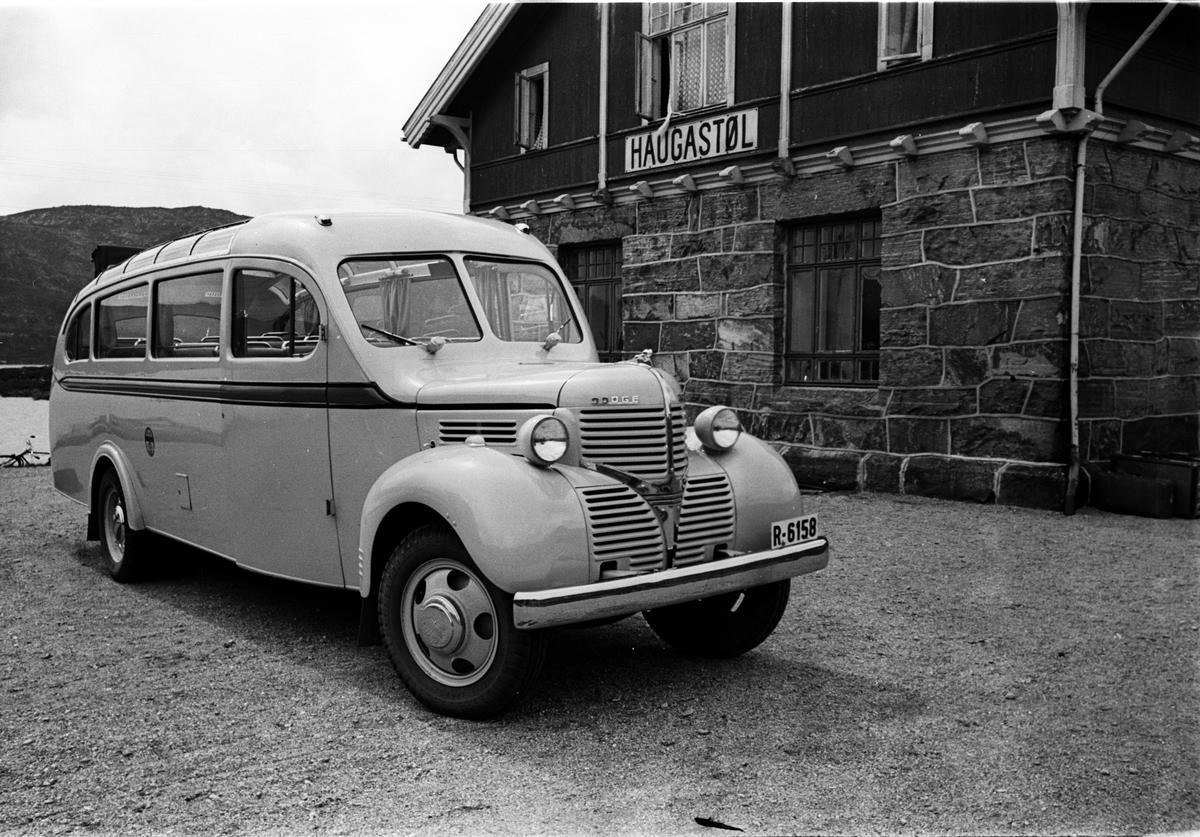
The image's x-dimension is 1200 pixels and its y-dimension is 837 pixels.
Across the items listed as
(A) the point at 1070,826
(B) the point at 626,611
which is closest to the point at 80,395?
(B) the point at 626,611

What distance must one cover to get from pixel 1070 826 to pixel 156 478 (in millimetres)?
5085

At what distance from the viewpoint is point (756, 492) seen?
483 centimetres

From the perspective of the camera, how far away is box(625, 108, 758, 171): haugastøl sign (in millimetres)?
12156

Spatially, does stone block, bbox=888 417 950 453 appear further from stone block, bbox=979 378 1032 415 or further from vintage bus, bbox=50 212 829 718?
vintage bus, bbox=50 212 829 718

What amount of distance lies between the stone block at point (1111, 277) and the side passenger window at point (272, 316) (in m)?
7.12

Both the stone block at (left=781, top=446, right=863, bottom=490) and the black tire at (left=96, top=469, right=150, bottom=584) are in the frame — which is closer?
the black tire at (left=96, top=469, right=150, bottom=584)

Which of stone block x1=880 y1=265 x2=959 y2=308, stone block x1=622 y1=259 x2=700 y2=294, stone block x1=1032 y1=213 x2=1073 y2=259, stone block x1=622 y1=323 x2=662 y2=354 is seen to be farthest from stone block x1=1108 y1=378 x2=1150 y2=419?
stone block x1=622 y1=323 x2=662 y2=354

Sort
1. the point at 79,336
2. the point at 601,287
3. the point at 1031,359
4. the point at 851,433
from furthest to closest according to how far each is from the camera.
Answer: the point at 601,287, the point at 851,433, the point at 1031,359, the point at 79,336

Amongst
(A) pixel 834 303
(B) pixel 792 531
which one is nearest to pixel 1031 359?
(A) pixel 834 303

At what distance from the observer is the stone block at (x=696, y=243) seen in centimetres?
1248

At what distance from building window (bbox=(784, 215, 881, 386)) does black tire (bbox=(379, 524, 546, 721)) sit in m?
7.76

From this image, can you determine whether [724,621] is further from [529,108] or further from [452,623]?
[529,108]

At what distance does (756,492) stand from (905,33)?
7.40 metres

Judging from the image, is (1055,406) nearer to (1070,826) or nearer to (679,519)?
(679,519)
